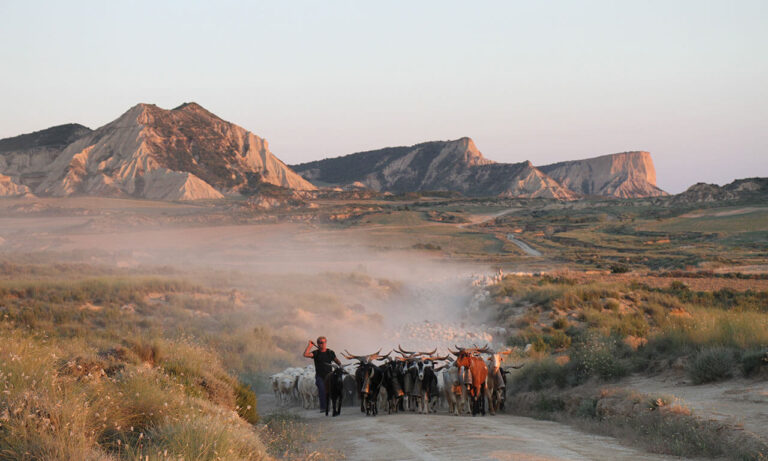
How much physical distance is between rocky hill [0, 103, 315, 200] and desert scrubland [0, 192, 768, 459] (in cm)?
7857

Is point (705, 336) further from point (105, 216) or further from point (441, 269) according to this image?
point (105, 216)

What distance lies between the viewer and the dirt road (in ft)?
29.2

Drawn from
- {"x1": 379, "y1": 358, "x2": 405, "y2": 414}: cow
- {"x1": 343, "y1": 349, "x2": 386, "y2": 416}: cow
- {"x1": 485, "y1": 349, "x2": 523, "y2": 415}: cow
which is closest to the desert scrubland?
{"x1": 485, "y1": 349, "x2": 523, "y2": 415}: cow

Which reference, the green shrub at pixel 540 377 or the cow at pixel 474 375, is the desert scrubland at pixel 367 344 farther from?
the cow at pixel 474 375

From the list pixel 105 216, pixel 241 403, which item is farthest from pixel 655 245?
pixel 105 216

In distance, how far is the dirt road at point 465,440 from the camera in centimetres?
891

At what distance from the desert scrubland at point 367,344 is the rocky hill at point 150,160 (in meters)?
78.6

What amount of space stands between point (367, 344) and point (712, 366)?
14465mm

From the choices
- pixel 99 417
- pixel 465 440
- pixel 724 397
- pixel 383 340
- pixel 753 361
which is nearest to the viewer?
pixel 99 417

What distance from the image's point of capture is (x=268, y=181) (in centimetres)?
17938

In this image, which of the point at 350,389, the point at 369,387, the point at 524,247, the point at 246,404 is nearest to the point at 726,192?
the point at 524,247

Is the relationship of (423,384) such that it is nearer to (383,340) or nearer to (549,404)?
(549,404)

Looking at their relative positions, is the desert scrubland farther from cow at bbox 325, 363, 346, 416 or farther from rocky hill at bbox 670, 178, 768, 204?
rocky hill at bbox 670, 178, 768, 204

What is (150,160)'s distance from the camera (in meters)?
153
